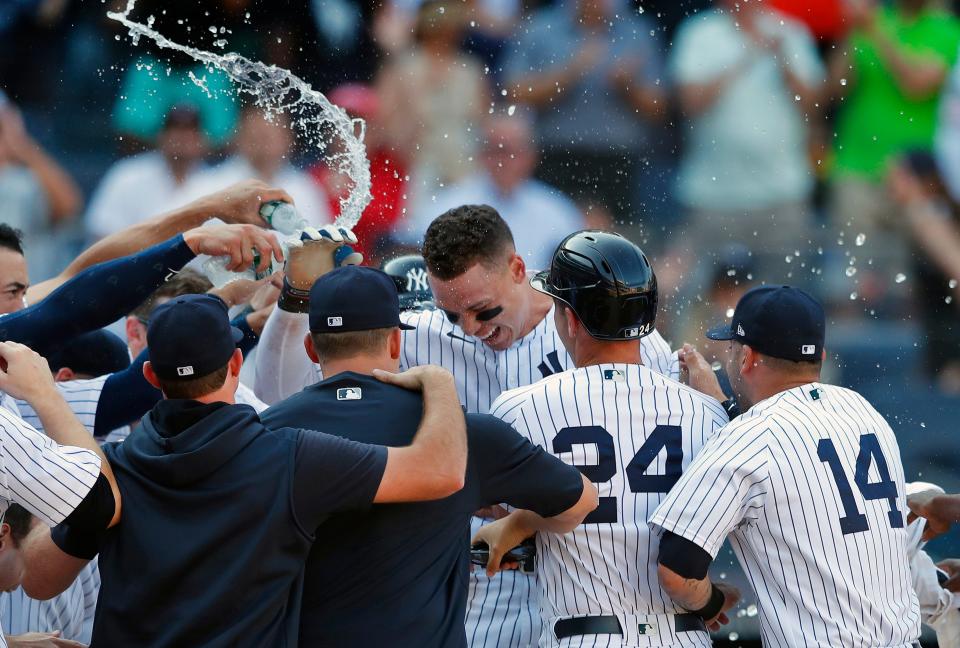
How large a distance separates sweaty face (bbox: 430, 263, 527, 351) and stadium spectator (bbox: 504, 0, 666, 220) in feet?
10.7

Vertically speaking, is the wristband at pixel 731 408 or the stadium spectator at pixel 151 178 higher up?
the stadium spectator at pixel 151 178

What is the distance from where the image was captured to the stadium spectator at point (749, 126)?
6.73 meters

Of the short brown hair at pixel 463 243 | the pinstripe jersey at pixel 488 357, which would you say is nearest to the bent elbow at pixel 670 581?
the pinstripe jersey at pixel 488 357

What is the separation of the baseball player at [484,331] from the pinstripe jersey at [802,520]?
69 cm

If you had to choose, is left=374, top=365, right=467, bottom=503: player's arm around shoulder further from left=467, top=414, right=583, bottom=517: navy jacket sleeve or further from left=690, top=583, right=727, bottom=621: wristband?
left=690, top=583, right=727, bottom=621: wristband

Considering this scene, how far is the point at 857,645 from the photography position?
8.63 feet

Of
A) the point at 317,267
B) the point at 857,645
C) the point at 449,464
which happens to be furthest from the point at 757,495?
the point at 317,267

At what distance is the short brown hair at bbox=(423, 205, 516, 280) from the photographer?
3391 millimetres

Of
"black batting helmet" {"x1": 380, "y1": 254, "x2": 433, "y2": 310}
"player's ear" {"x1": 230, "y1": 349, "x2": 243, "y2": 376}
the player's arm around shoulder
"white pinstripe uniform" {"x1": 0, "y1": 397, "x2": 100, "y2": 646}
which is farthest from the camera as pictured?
"black batting helmet" {"x1": 380, "y1": 254, "x2": 433, "y2": 310}

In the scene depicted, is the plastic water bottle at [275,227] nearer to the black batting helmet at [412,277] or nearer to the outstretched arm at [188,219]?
the outstretched arm at [188,219]

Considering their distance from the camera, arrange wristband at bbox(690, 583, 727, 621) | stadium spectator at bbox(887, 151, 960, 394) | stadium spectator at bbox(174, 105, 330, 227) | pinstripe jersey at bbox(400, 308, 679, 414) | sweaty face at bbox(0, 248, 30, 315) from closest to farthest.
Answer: wristband at bbox(690, 583, 727, 621), pinstripe jersey at bbox(400, 308, 679, 414), sweaty face at bbox(0, 248, 30, 315), stadium spectator at bbox(174, 105, 330, 227), stadium spectator at bbox(887, 151, 960, 394)

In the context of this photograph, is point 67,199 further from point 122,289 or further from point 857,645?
point 857,645

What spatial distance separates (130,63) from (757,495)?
5.10 meters

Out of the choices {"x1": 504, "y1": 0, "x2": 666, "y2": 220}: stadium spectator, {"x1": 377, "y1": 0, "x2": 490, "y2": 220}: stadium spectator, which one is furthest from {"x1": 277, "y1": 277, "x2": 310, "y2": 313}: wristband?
{"x1": 504, "y1": 0, "x2": 666, "y2": 220}: stadium spectator
